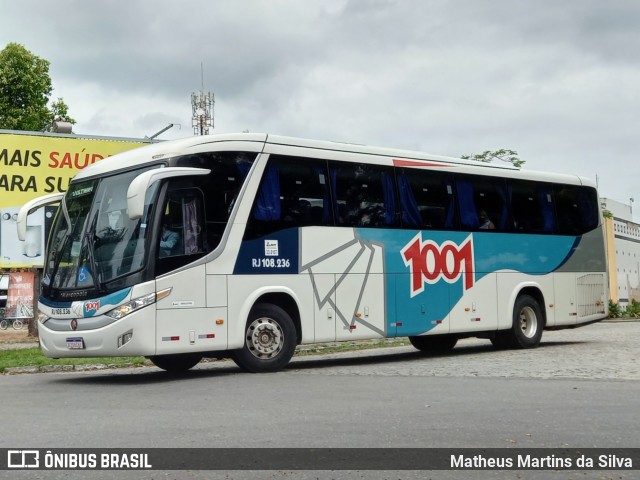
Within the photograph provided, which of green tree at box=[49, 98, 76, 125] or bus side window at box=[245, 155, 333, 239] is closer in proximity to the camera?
bus side window at box=[245, 155, 333, 239]

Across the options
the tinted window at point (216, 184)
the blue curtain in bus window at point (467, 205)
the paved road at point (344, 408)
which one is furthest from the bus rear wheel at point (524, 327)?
the tinted window at point (216, 184)

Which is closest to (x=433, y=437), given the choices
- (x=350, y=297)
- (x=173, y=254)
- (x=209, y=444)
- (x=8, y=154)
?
(x=209, y=444)

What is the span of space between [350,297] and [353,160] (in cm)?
229

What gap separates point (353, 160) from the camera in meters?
17.1

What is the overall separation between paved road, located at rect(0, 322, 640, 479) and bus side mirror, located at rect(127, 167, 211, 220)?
7.64 feet

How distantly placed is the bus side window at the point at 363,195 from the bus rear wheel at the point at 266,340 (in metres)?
2.05

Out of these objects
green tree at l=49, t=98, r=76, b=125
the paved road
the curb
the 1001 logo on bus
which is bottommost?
the paved road

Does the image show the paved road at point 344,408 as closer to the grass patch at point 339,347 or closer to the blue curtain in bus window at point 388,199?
the blue curtain in bus window at point 388,199

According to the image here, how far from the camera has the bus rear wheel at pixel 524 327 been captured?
65.7 feet

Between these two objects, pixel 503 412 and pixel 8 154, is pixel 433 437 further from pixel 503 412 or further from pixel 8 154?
pixel 8 154

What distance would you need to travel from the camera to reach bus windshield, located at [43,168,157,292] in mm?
14156

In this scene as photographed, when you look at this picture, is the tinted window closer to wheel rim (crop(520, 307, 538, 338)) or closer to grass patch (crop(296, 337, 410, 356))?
grass patch (crop(296, 337, 410, 356))

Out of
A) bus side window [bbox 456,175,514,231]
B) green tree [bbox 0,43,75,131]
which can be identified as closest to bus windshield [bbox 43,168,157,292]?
bus side window [bbox 456,175,514,231]

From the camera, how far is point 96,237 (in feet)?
47.6
